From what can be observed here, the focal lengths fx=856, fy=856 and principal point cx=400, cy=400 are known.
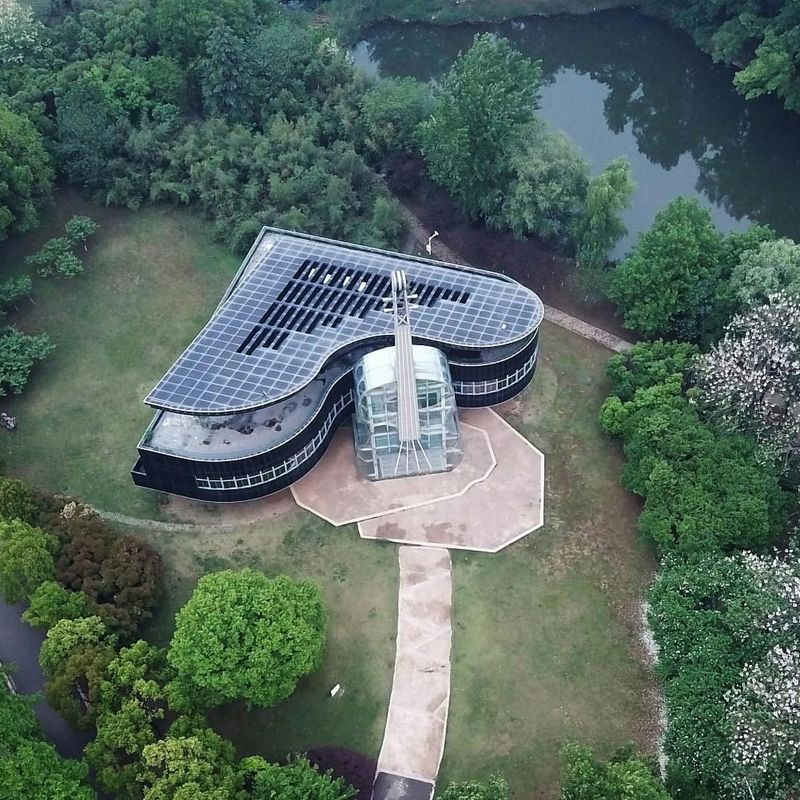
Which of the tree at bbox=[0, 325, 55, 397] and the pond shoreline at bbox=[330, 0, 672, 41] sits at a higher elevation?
the pond shoreline at bbox=[330, 0, 672, 41]

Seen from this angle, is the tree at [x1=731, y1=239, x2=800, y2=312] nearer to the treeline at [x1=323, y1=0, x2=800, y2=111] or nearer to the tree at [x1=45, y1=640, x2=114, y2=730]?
the treeline at [x1=323, y1=0, x2=800, y2=111]

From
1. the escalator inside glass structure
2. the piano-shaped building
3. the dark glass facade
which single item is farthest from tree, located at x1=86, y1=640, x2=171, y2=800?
the escalator inside glass structure

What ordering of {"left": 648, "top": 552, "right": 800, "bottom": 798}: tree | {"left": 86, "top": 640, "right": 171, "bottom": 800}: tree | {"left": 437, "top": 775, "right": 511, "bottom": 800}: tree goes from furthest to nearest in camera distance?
{"left": 86, "top": 640, "right": 171, "bottom": 800}: tree < {"left": 648, "top": 552, "right": 800, "bottom": 798}: tree < {"left": 437, "top": 775, "right": 511, "bottom": 800}: tree

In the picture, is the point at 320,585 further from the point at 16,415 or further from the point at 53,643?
the point at 16,415

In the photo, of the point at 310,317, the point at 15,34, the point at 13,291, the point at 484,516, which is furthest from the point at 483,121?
the point at 15,34

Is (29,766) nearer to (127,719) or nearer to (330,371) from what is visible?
(127,719)

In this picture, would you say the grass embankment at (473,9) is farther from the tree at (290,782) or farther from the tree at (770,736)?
the tree at (290,782)
